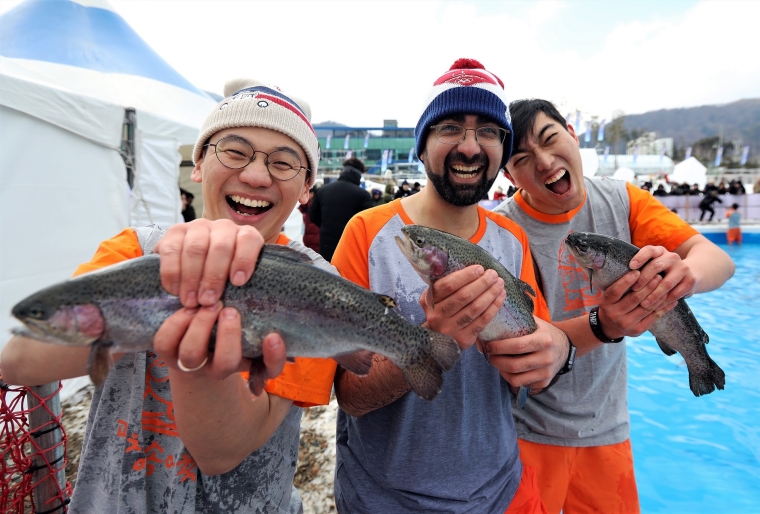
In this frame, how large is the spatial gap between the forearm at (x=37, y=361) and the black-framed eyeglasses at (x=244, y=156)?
1117mm

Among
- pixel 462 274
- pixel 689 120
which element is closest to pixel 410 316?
pixel 462 274

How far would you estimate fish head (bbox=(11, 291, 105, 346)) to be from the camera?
1.33 meters

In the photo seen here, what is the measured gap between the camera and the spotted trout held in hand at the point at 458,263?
197cm

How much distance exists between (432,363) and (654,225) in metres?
2.48

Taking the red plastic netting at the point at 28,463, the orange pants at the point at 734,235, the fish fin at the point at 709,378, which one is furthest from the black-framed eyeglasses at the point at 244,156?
the orange pants at the point at 734,235

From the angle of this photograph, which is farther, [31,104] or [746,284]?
[746,284]

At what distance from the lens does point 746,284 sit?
14438mm

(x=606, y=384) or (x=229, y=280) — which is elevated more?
(x=229, y=280)

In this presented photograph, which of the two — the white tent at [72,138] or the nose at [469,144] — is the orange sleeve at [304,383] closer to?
the nose at [469,144]

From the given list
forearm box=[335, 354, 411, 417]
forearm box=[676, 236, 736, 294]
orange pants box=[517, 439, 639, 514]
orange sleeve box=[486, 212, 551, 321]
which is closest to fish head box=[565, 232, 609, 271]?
orange sleeve box=[486, 212, 551, 321]

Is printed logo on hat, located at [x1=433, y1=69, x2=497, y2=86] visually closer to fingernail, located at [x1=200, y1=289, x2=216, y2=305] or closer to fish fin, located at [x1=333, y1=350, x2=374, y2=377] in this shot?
fish fin, located at [x1=333, y1=350, x2=374, y2=377]

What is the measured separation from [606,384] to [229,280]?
3089mm

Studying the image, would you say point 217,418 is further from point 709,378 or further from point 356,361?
point 709,378

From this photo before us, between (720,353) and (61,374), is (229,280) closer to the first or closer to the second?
(61,374)
